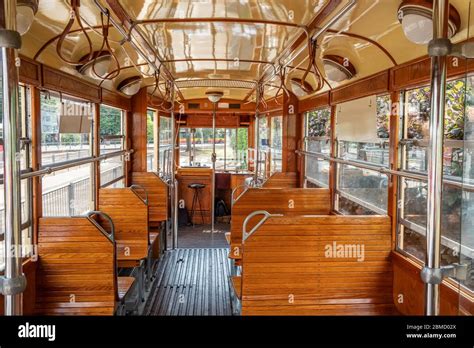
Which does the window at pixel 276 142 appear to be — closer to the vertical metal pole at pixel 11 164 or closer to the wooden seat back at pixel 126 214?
the wooden seat back at pixel 126 214

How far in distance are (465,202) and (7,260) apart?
4.50ft

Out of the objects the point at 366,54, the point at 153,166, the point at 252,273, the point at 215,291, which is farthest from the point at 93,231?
the point at 153,166

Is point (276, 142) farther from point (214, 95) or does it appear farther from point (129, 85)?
point (129, 85)

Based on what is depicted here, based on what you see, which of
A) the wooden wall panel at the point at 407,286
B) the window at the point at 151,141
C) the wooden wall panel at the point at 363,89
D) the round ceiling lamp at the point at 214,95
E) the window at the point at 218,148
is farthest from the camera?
the window at the point at 218,148

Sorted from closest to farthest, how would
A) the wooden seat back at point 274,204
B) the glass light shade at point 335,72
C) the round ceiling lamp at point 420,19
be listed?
1. the round ceiling lamp at point 420,19
2. the glass light shade at point 335,72
3. the wooden seat back at point 274,204

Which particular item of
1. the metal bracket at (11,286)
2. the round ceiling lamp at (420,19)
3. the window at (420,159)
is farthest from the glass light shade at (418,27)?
the metal bracket at (11,286)

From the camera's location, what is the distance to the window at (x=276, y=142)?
7703 millimetres

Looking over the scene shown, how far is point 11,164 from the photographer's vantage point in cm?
101

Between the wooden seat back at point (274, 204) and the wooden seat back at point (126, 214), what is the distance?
1.07m

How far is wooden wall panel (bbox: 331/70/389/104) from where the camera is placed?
3723mm

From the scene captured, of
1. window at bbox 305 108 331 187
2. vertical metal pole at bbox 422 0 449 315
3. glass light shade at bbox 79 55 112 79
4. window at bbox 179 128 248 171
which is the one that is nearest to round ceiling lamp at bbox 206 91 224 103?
window at bbox 305 108 331 187

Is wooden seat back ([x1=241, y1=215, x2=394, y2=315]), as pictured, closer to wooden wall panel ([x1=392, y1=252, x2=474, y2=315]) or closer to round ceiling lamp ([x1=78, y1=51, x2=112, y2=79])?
wooden wall panel ([x1=392, y1=252, x2=474, y2=315])

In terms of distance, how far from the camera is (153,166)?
25.1 ft

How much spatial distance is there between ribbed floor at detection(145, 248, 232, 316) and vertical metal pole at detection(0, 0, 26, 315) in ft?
11.0
